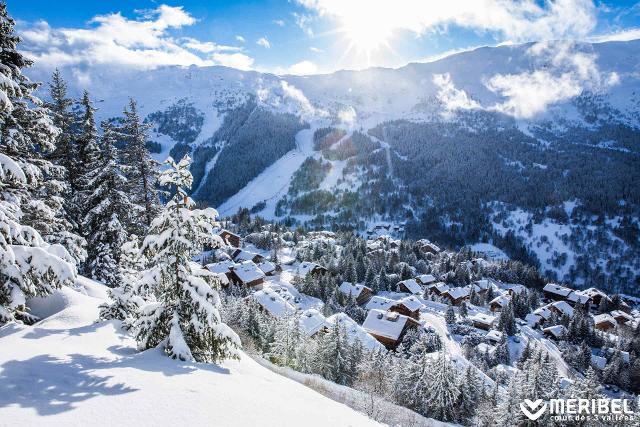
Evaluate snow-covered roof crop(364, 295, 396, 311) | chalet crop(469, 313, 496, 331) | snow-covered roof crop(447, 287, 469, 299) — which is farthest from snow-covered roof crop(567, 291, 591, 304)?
snow-covered roof crop(364, 295, 396, 311)

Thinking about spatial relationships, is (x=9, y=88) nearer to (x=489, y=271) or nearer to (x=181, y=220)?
(x=181, y=220)

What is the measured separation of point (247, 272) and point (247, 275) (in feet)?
3.52

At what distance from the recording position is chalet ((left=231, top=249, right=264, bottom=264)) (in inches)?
3659

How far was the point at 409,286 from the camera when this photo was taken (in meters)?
92.1

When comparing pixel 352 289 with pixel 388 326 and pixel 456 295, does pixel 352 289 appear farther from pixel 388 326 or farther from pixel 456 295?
pixel 456 295

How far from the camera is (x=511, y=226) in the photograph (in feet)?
650

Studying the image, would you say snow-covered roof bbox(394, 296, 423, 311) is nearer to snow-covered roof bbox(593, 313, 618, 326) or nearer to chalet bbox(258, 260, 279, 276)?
chalet bbox(258, 260, 279, 276)

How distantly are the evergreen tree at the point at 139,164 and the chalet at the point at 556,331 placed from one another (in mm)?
85875

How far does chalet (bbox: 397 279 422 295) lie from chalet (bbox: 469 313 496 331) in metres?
17.1

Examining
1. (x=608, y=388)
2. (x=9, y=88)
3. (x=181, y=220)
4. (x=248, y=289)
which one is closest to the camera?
(x=9, y=88)

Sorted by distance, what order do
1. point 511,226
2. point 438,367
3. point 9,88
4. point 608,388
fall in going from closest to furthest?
1. point 9,88
2. point 438,367
3. point 608,388
4. point 511,226

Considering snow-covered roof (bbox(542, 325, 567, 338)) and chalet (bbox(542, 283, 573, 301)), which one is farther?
chalet (bbox(542, 283, 573, 301))

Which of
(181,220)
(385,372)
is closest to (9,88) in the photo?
(181,220)

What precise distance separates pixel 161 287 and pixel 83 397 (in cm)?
425
